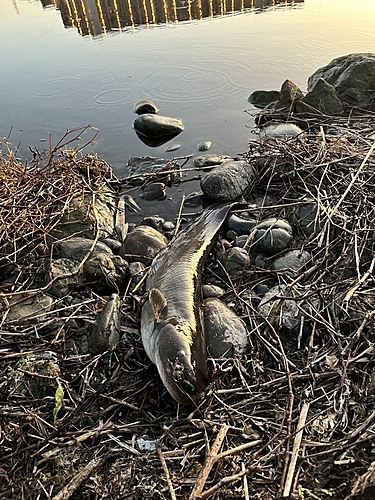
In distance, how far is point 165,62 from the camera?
1002cm

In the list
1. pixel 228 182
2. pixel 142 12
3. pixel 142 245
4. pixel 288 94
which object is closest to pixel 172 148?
pixel 228 182

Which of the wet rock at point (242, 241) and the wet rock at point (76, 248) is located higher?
the wet rock at point (76, 248)

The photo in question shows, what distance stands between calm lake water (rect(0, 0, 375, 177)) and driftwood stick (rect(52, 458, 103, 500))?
15.4 ft

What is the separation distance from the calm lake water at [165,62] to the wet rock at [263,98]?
0.21 meters

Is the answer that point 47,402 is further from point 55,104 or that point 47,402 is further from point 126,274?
point 55,104

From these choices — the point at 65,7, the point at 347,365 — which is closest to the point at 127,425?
the point at 347,365

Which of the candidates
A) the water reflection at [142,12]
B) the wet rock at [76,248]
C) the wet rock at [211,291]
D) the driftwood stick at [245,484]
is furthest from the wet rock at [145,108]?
the driftwood stick at [245,484]

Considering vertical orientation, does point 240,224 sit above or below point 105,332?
below

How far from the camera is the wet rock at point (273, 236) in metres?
4.52

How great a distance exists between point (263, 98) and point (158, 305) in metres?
5.95

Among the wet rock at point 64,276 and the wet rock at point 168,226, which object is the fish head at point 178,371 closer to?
the wet rock at point 64,276

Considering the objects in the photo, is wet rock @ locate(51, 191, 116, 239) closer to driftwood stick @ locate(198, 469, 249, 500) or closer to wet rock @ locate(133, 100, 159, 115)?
driftwood stick @ locate(198, 469, 249, 500)

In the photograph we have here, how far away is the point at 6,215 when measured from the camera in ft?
15.5

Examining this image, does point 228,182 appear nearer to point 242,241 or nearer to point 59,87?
point 242,241
